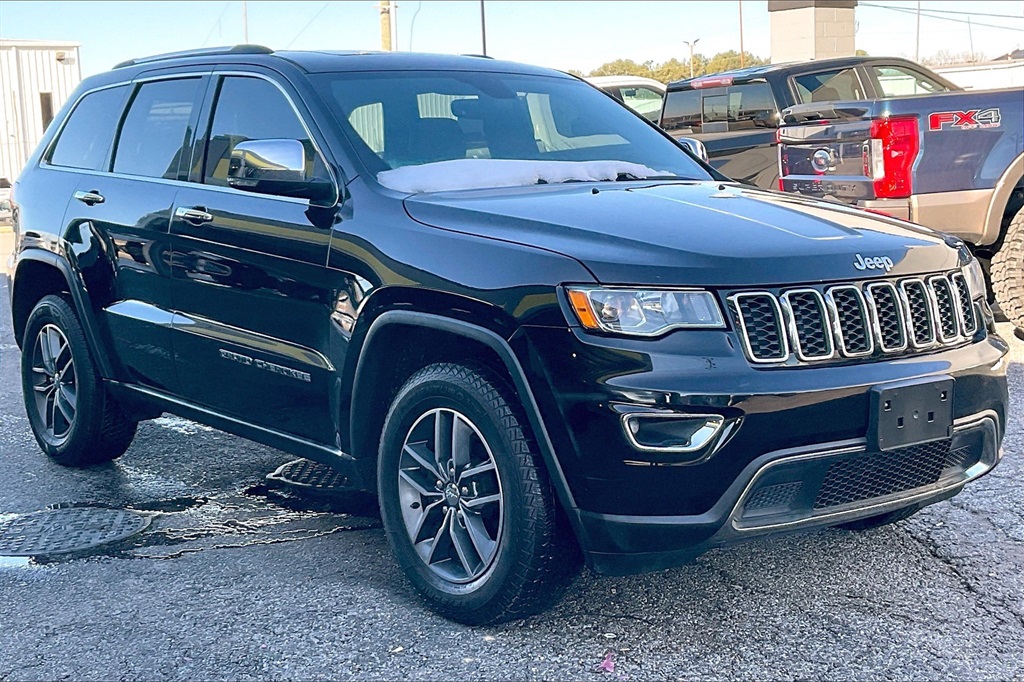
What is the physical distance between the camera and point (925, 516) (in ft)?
15.3

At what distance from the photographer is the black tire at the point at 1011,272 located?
7.66 metres

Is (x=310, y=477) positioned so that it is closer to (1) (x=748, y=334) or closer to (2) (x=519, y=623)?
(2) (x=519, y=623)

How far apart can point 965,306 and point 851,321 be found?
0.65 metres

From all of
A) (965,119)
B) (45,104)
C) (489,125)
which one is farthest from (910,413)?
(45,104)

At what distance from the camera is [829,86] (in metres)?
10.9

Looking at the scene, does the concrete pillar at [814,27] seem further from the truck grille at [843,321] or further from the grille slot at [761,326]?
the grille slot at [761,326]

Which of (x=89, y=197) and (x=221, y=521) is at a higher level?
(x=89, y=197)

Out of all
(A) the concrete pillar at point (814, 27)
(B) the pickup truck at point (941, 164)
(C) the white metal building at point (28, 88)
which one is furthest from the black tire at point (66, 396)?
(C) the white metal building at point (28, 88)

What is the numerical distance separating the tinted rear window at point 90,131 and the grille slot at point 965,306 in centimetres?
368

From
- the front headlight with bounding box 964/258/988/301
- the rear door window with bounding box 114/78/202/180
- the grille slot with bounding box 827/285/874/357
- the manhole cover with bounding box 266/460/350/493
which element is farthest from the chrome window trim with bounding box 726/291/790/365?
the rear door window with bounding box 114/78/202/180

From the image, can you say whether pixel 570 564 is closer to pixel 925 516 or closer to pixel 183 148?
pixel 925 516

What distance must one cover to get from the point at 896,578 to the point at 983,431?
623 millimetres

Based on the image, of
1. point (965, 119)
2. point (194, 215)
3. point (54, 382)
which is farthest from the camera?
point (965, 119)

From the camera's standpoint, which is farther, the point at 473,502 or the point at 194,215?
the point at 194,215
